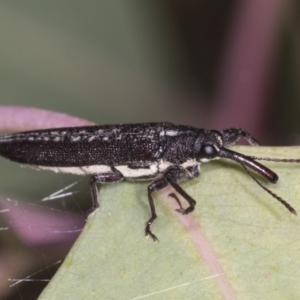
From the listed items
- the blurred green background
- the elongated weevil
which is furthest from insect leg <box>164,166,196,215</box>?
the blurred green background

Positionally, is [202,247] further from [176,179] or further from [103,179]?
[103,179]

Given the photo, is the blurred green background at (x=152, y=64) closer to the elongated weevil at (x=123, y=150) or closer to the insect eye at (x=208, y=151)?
the elongated weevil at (x=123, y=150)

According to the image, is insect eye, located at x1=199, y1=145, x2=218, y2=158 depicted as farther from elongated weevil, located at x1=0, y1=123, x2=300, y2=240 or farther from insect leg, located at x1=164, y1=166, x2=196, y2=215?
insect leg, located at x1=164, y1=166, x2=196, y2=215

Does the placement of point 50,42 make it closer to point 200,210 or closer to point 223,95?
point 223,95

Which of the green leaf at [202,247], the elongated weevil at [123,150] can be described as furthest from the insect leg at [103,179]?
the green leaf at [202,247]

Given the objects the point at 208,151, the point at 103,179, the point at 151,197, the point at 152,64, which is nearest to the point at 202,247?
the point at 151,197

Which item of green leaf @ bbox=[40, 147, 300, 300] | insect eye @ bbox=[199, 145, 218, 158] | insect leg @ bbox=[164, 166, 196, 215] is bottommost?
green leaf @ bbox=[40, 147, 300, 300]
